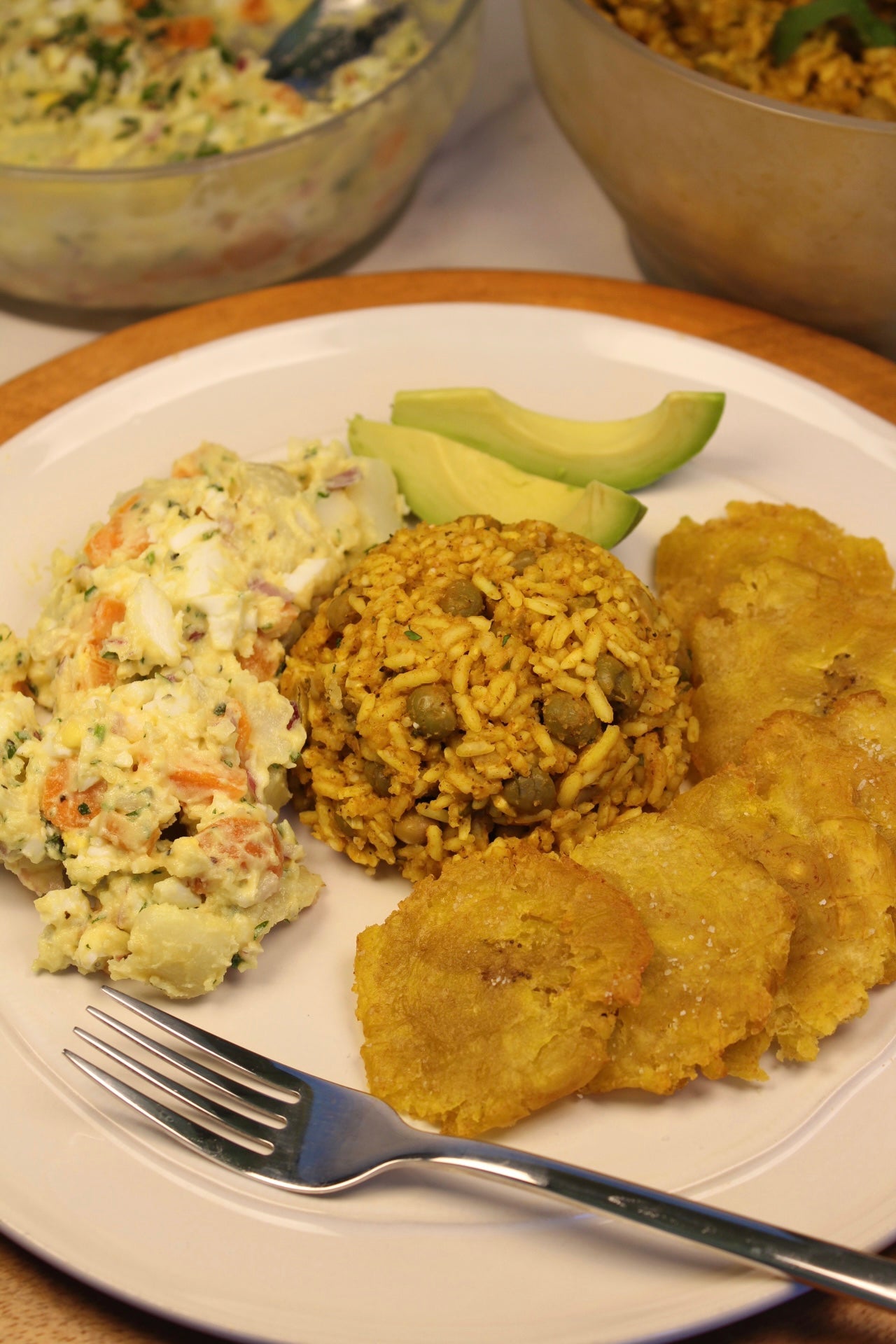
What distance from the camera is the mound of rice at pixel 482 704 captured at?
2.57 metres

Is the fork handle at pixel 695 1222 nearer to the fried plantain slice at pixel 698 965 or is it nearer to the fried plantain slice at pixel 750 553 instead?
the fried plantain slice at pixel 698 965

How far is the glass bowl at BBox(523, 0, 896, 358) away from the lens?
318 centimetres

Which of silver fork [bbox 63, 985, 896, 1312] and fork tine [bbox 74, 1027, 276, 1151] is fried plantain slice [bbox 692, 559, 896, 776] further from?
fork tine [bbox 74, 1027, 276, 1151]

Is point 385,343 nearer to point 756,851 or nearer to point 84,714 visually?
point 84,714

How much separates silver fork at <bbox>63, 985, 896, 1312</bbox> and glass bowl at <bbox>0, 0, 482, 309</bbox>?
7.94 ft

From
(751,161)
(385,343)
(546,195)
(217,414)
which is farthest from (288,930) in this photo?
(546,195)

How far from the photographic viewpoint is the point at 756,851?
2348mm

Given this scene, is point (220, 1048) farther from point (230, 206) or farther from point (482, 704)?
point (230, 206)

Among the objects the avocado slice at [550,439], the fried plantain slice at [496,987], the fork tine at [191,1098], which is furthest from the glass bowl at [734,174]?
the fork tine at [191,1098]

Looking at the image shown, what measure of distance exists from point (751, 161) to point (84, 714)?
226 centimetres

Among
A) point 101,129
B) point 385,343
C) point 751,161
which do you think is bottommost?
point 385,343

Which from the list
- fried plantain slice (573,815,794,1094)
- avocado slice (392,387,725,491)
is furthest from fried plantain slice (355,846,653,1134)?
avocado slice (392,387,725,491)

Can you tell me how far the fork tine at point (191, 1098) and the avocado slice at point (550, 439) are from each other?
1.79 m

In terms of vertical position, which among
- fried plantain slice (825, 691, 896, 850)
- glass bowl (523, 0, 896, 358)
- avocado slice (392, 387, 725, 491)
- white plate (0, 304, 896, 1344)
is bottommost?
white plate (0, 304, 896, 1344)
